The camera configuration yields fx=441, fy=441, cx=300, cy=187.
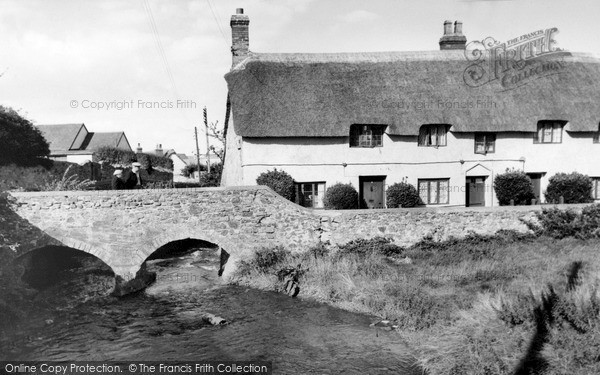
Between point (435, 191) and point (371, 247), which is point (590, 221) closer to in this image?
point (435, 191)

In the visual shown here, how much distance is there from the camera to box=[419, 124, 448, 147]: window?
2019cm

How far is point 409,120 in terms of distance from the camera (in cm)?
1945

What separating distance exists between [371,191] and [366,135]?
2550mm

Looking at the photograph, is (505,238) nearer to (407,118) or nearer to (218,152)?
(407,118)

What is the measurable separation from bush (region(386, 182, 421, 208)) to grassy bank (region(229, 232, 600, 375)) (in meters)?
4.28

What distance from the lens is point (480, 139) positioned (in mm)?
20562

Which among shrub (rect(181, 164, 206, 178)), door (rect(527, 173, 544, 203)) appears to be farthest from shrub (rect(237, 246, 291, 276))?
shrub (rect(181, 164, 206, 178))

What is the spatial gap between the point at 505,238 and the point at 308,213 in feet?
22.4

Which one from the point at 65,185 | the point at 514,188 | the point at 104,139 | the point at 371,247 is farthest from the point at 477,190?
the point at 104,139

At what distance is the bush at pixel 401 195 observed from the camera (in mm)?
18984

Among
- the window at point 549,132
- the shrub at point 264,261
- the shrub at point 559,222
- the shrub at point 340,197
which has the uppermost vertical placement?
the window at point 549,132

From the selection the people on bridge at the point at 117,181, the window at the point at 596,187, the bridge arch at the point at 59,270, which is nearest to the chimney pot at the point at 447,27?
the window at the point at 596,187

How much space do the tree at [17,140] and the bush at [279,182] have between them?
10762 millimetres

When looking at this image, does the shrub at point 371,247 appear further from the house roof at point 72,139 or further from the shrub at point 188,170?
the shrub at point 188,170
